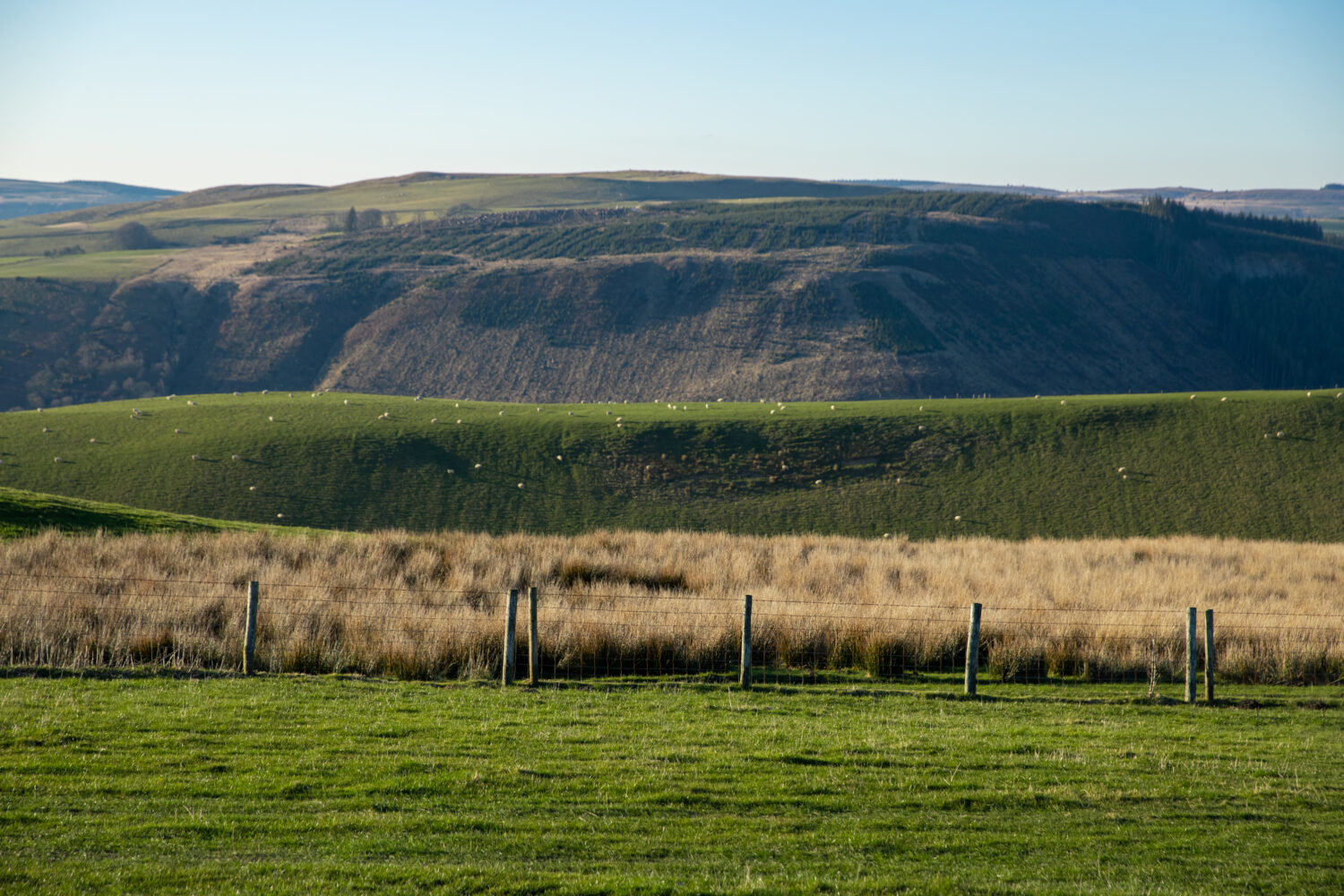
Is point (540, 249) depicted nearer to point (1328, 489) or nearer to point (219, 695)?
point (1328, 489)

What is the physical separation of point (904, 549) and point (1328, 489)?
24.9 meters

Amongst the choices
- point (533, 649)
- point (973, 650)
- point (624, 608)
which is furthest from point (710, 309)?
point (533, 649)

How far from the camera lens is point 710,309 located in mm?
106812

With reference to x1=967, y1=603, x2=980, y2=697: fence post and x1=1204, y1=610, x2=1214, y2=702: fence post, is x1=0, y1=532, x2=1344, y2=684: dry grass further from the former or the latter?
x1=967, y1=603, x2=980, y2=697: fence post

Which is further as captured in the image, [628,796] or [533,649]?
[533,649]

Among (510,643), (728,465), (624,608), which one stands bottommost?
(624,608)

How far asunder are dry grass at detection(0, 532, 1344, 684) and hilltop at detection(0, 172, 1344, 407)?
65202 millimetres

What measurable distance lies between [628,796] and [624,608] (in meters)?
10.1

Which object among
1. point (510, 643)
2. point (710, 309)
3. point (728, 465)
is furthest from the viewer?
point (710, 309)

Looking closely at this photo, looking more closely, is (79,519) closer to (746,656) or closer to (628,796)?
(746,656)

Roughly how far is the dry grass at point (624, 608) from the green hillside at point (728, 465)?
1494cm

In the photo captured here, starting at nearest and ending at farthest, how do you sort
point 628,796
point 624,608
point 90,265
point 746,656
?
1. point 628,796
2. point 746,656
3. point 624,608
4. point 90,265

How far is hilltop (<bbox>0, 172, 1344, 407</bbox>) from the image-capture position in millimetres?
95688

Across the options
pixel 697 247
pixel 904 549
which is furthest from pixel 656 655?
pixel 697 247
